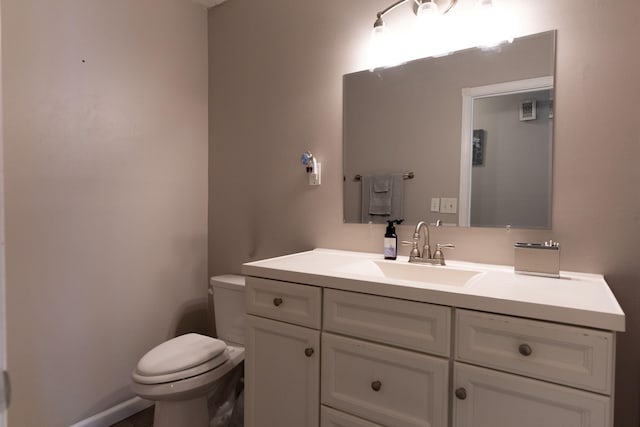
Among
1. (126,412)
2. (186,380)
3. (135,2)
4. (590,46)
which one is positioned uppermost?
(135,2)

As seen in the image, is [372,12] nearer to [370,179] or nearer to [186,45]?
[370,179]

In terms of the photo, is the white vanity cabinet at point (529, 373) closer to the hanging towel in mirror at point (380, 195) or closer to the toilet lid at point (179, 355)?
the hanging towel in mirror at point (380, 195)

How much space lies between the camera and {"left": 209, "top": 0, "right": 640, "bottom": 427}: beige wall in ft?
4.14

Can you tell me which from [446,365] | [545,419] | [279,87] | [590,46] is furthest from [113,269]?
[590,46]

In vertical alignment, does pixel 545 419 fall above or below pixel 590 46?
below

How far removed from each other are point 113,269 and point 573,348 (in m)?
1.96

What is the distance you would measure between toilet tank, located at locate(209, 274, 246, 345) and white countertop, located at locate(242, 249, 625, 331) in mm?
587

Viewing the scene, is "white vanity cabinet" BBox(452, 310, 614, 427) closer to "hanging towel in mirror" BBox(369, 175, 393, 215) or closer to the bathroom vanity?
the bathroom vanity

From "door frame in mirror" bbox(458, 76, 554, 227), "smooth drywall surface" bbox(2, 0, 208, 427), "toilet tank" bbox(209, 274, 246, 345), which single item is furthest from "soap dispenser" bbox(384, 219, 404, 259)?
"smooth drywall surface" bbox(2, 0, 208, 427)

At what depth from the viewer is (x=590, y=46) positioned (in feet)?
4.30

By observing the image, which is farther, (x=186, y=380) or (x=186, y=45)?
(x=186, y=45)

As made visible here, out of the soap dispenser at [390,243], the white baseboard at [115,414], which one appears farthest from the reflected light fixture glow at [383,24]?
the white baseboard at [115,414]

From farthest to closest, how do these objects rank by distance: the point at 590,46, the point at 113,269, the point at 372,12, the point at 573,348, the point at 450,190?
the point at 113,269 → the point at 372,12 → the point at 450,190 → the point at 590,46 → the point at 573,348

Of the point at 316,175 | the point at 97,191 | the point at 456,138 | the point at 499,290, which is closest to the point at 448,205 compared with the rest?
the point at 456,138
